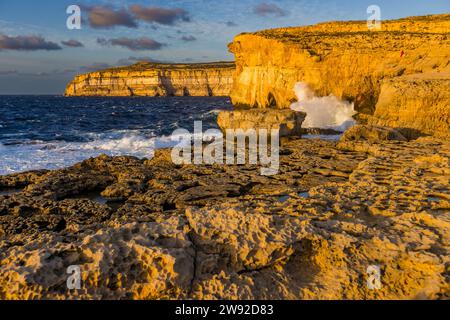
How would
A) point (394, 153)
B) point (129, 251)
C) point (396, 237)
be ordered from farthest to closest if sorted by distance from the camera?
point (394, 153) → point (396, 237) → point (129, 251)

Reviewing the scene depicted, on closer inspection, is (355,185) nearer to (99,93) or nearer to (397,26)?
(397,26)

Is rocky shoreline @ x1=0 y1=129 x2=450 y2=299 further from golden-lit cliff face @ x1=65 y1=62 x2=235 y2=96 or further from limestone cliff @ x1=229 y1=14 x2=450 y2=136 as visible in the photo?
golden-lit cliff face @ x1=65 y1=62 x2=235 y2=96

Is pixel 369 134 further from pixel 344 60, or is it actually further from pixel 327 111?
pixel 344 60

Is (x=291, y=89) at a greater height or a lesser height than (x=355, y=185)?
greater

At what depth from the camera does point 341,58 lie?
28.0 metres

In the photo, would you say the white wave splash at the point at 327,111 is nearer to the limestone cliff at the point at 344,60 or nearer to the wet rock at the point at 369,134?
the limestone cliff at the point at 344,60

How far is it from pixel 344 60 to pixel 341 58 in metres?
0.33

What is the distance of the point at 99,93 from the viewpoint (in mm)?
135500

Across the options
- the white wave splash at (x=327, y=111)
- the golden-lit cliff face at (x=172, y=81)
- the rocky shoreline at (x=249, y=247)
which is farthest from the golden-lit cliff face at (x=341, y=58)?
the golden-lit cliff face at (x=172, y=81)

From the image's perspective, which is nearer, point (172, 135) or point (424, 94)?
point (424, 94)

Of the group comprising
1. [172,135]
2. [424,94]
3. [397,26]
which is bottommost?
[172,135]

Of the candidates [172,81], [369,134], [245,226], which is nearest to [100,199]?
[245,226]
